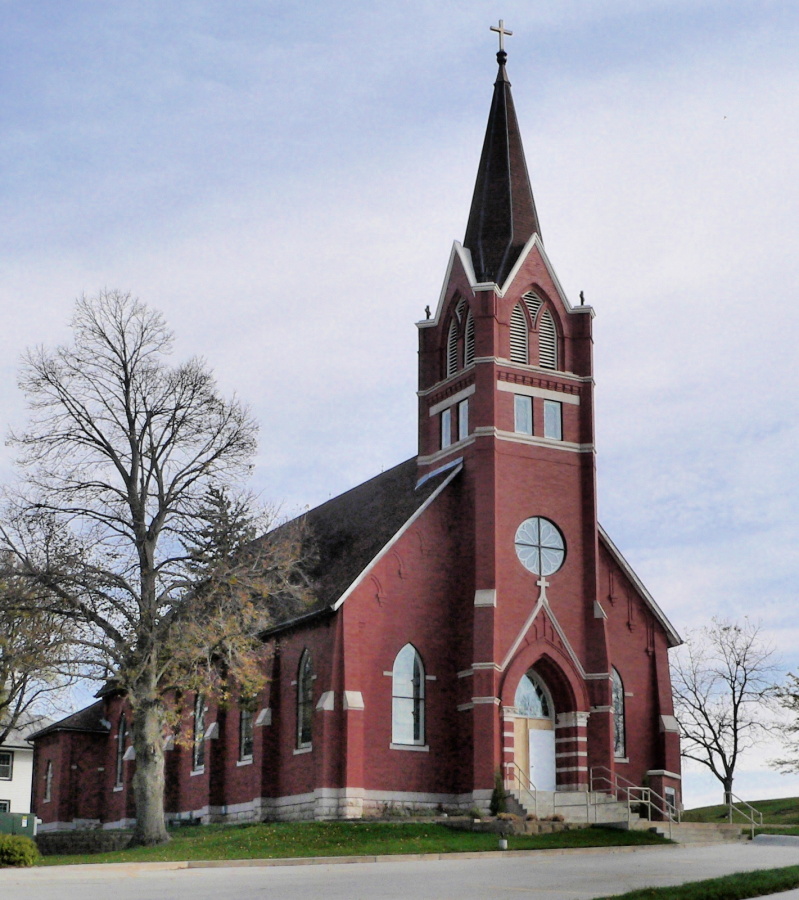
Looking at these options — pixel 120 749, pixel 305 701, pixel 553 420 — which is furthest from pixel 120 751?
pixel 553 420

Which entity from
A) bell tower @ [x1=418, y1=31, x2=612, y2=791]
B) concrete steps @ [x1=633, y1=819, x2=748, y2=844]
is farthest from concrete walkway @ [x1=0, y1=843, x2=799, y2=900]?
bell tower @ [x1=418, y1=31, x2=612, y2=791]

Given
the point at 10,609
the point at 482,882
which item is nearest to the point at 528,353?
the point at 10,609

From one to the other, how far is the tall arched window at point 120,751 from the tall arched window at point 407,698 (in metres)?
19.2

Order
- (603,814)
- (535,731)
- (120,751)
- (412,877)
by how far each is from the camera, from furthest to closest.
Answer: (120,751), (535,731), (603,814), (412,877)

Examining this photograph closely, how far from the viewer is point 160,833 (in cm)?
3534

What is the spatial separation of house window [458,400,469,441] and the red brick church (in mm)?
80

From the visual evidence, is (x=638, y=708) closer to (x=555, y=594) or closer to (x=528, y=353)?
(x=555, y=594)

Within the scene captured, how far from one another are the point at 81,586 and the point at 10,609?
1943 millimetres

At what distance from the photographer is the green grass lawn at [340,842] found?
30500mm

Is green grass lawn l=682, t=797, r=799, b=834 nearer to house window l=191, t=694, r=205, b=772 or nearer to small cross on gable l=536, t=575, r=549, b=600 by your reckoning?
small cross on gable l=536, t=575, r=549, b=600

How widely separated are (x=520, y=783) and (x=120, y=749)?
2291 cm

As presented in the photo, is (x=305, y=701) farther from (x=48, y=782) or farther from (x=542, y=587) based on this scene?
(x=48, y=782)

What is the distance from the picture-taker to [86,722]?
192 ft

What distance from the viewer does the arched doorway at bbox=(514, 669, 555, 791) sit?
40.3 metres
